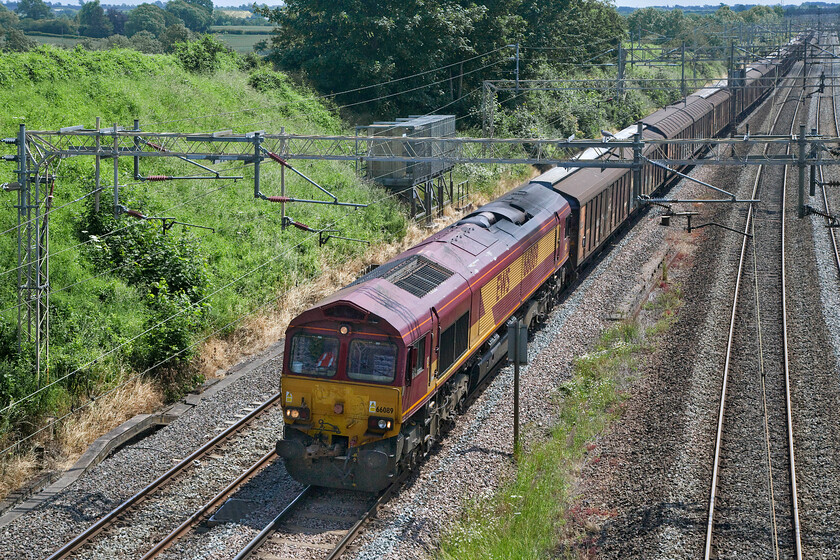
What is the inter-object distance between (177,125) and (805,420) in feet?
78.3

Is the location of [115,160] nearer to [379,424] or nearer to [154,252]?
[154,252]

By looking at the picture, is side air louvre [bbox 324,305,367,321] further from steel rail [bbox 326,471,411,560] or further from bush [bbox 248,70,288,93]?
bush [bbox 248,70,288,93]

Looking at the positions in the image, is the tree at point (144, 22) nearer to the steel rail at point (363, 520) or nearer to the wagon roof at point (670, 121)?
the wagon roof at point (670, 121)

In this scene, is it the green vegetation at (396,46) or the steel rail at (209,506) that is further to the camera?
the green vegetation at (396,46)

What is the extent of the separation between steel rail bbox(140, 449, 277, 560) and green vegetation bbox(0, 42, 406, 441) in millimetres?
4270

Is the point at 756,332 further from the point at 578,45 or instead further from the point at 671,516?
the point at 578,45

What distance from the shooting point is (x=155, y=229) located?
70.3ft

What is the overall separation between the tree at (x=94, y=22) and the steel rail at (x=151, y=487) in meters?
64.0

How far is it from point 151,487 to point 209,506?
127 cm

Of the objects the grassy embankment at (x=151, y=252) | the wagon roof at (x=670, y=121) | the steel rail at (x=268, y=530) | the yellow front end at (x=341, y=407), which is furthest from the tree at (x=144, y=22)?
the steel rail at (x=268, y=530)

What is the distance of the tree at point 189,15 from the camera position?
89.1 meters

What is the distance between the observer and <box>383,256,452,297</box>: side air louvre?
46.3ft

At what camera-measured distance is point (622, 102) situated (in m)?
57.8

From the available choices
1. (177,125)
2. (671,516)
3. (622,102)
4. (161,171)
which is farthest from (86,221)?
(622,102)
